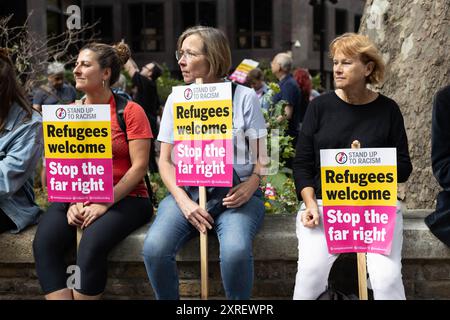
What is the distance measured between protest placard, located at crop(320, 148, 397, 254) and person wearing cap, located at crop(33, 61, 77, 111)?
5143mm

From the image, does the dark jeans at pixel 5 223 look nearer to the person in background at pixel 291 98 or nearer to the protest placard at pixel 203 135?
the protest placard at pixel 203 135

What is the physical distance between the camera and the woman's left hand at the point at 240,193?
147 inches

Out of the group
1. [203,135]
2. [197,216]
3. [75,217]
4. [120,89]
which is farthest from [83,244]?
[120,89]

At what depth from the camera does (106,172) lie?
3746mm

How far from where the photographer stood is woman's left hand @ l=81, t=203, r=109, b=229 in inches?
148

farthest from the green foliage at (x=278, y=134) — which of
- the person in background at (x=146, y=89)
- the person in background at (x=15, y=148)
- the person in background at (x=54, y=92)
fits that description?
the person in background at (x=146, y=89)

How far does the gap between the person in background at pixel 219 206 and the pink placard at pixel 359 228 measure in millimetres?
416

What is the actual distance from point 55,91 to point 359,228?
6005mm

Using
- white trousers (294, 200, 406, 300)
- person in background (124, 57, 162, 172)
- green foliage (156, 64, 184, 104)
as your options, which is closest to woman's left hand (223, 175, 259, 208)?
white trousers (294, 200, 406, 300)

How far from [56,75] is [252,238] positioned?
552cm

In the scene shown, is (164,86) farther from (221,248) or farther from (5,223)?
(221,248)

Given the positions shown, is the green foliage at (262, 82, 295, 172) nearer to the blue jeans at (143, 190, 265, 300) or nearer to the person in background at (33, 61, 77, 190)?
the blue jeans at (143, 190, 265, 300)

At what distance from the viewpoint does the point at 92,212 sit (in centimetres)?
377
